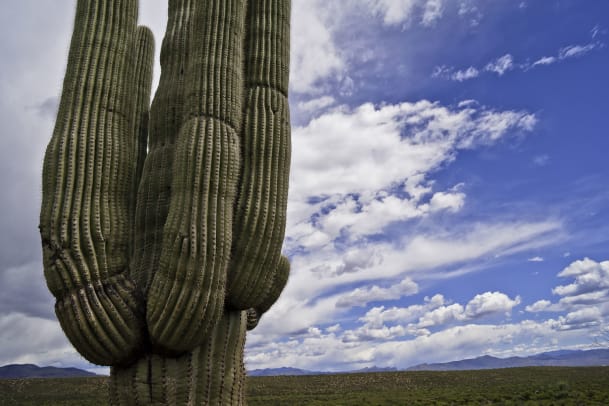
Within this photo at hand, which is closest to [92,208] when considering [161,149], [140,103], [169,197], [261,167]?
[169,197]

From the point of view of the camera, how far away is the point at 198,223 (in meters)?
4.74

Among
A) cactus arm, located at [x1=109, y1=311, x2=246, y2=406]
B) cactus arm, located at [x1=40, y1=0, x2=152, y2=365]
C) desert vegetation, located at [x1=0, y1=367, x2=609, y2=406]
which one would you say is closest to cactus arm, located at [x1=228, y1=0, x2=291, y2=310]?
cactus arm, located at [x1=109, y1=311, x2=246, y2=406]

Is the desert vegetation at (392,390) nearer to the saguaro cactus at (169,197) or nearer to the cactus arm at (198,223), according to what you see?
the saguaro cactus at (169,197)

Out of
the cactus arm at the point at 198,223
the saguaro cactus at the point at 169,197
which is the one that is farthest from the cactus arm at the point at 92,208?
the cactus arm at the point at 198,223

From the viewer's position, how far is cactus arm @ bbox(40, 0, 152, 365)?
15.5 feet

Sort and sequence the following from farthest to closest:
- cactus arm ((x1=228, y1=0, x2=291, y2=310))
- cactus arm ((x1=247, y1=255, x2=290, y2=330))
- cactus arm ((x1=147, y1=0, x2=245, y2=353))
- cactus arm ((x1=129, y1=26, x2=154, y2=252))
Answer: cactus arm ((x1=247, y1=255, x2=290, y2=330)) → cactus arm ((x1=129, y1=26, x2=154, y2=252)) → cactus arm ((x1=228, y1=0, x2=291, y2=310)) → cactus arm ((x1=147, y1=0, x2=245, y2=353))

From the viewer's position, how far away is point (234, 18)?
574cm

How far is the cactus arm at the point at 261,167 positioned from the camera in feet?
17.3

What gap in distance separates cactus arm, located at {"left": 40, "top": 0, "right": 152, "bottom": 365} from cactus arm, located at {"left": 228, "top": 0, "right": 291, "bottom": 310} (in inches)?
44.1

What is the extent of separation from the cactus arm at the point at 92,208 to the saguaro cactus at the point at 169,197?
1 cm

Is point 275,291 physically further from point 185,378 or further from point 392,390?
point 392,390

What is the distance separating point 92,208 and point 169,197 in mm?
786

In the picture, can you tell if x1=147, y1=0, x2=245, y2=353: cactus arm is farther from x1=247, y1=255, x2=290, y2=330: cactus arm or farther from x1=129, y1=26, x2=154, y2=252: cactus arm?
x1=247, y1=255, x2=290, y2=330: cactus arm

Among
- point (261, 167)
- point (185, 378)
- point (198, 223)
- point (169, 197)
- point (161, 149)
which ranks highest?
point (161, 149)
